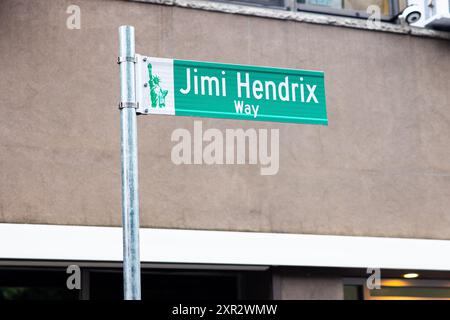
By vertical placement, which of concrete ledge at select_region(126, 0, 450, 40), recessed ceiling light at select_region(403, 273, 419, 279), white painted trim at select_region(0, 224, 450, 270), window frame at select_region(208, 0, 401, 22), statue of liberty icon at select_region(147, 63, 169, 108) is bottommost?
recessed ceiling light at select_region(403, 273, 419, 279)

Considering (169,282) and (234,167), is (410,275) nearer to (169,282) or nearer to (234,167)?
(234,167)

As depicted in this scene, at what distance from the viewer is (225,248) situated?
8.09 metres

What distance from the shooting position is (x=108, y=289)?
27.6 ft

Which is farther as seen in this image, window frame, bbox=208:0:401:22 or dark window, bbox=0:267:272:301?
window frame, bbox=208:0:401:22

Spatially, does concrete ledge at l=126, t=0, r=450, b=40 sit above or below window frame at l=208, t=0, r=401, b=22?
below

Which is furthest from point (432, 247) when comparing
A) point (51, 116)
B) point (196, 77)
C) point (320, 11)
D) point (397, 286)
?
point (196, 77)

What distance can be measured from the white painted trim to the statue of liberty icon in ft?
9.88

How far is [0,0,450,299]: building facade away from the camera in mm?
7754

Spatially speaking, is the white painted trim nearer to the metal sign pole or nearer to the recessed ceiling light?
the recessed ceiling light

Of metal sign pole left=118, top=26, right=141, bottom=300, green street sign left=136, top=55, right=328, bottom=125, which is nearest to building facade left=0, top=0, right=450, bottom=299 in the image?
green street sign left=136, top=55, right=328, bottom=125

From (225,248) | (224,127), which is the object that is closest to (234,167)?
(224,127)

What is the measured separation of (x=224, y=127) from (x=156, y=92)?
369cm
